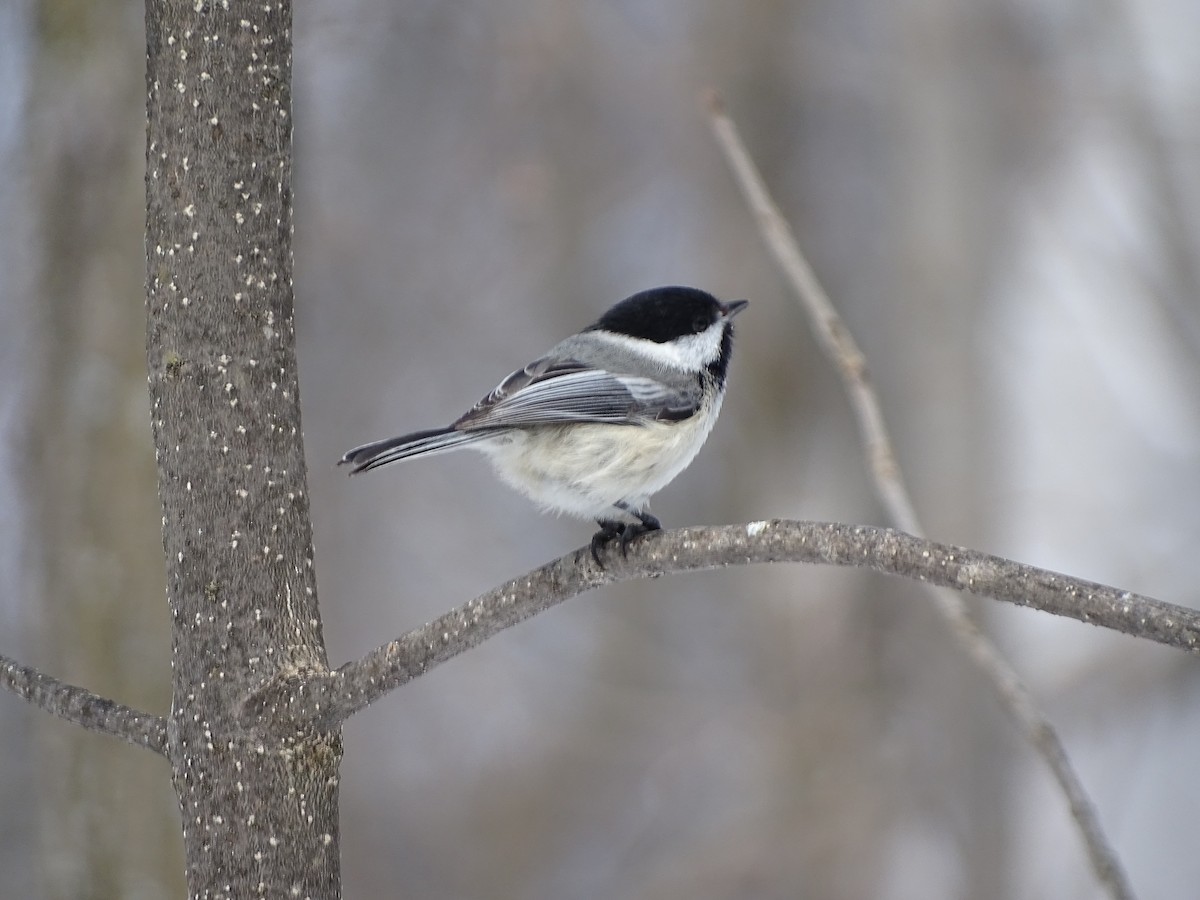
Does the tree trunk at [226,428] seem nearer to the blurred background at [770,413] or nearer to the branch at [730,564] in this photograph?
the branch at [730,564]

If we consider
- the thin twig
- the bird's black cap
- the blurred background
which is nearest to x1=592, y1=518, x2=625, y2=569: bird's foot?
the thin twig

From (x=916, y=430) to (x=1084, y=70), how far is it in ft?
6.36

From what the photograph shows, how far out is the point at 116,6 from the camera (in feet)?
11.2

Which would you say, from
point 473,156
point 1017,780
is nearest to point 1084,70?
point 473,156

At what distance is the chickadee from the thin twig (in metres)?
0.53

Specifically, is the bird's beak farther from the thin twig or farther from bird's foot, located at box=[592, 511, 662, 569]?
the thin twig

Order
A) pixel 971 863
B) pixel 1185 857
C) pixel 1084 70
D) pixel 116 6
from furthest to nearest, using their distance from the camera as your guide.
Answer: pixel 1185 857
pixel 1084 70
pixel 971 863
pixel 116 6

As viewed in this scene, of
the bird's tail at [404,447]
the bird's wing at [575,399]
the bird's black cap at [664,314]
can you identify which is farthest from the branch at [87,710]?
the bird's black cap at [664,314]

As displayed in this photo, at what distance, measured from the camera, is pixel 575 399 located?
2504 millimetres

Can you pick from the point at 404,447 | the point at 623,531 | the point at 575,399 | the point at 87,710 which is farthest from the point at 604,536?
the point at 87,710

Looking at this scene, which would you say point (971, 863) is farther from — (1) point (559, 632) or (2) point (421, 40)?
(2) point (421, 40)

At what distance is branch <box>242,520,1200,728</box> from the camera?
4.00 ft

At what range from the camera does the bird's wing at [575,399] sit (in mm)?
2412

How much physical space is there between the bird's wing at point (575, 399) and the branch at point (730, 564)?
0.67 m
